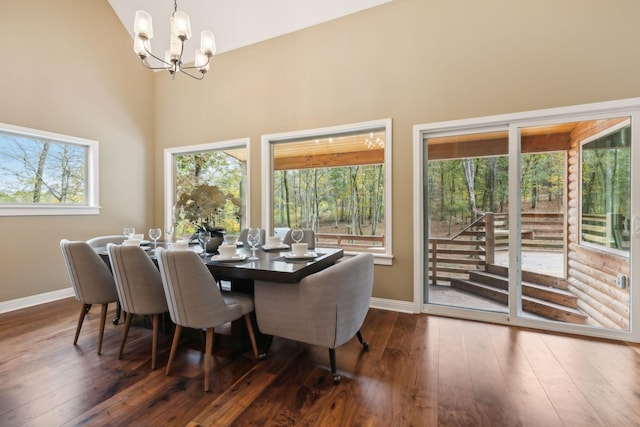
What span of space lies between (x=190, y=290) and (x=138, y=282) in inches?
22.9

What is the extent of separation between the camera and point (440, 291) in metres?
3.37

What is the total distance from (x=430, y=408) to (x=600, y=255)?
237cm

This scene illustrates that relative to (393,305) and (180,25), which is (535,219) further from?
(180,25)

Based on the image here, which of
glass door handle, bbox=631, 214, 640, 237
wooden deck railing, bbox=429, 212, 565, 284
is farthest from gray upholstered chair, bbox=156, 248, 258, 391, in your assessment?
glass door handle, bbox=631, 214, 640, 237

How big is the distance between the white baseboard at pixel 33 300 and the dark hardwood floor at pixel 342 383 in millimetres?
925

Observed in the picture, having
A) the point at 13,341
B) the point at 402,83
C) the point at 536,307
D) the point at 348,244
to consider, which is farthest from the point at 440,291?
the point at 13,341

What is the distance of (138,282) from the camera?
7.24ft

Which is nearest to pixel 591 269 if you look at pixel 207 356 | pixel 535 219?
pixel 535 219

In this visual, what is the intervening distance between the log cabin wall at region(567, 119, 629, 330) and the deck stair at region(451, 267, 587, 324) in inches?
3.4

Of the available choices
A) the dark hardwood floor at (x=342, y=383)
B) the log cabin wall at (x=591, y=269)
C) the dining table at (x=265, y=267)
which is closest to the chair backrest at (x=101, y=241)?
the dining table at (x=265, y=267)

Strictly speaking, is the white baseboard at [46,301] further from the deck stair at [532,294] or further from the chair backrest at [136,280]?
the chair backrest at [136,280]

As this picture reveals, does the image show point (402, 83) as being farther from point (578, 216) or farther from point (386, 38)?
point (578, 216)

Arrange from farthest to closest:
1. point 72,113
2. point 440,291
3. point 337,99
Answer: point 72,113
point 337,99
point 440,291

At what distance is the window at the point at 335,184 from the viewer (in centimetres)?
363
